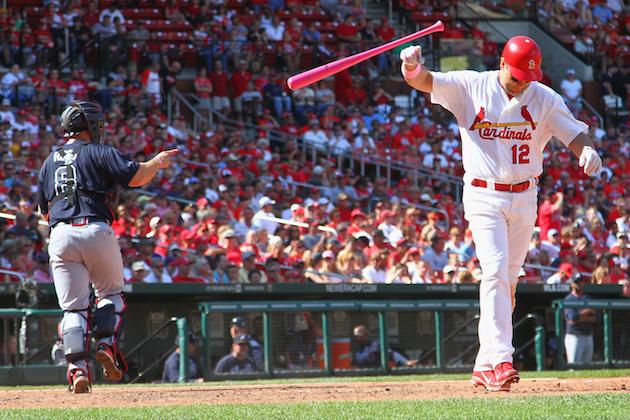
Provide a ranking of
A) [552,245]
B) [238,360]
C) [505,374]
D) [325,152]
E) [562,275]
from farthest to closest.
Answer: [325,152], [552,245], [562,275], [238,360], [505,374]

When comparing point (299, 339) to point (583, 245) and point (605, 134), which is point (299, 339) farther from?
point (605, 134)

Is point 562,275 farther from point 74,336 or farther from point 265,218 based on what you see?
point 74,336

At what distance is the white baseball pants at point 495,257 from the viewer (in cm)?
790

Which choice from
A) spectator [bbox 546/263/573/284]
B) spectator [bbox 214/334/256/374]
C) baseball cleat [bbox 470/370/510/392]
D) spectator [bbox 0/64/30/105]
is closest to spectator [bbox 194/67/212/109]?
spectator [bbox 0/64/30/105]

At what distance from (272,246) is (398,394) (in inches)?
311

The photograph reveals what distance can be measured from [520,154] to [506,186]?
0.22 m

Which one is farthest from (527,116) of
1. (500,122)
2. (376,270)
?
(376,270)

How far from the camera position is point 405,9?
95.9ft

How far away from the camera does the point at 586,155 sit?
7.89 meters

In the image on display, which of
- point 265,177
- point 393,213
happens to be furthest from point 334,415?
point 265,177

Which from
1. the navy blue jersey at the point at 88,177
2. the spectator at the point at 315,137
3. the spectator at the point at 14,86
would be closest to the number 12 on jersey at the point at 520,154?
the navy blue jersey at the point at 88,177

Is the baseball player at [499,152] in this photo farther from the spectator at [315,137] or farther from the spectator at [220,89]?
the spectator at [220,89]

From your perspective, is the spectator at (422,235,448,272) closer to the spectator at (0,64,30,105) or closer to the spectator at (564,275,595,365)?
the spectator at (564,275,595,365)

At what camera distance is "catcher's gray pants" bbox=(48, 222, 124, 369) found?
808 cm
